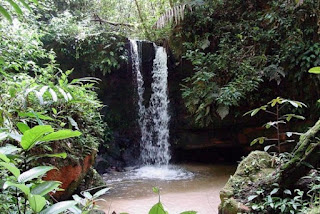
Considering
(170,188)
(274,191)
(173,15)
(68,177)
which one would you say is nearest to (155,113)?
(173,15)

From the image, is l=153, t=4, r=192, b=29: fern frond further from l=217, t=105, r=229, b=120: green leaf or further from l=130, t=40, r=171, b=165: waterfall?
l=217, t=105, r=229, b=120: green leaf

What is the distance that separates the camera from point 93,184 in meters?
4.07

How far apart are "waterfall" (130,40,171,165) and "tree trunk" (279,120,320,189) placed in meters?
4.96

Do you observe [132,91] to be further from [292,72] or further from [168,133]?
[292,72]

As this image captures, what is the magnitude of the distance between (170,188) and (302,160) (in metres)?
2.81

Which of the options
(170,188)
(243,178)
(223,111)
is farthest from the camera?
(223,111)

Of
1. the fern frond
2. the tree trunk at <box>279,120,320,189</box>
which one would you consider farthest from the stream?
the fern frond

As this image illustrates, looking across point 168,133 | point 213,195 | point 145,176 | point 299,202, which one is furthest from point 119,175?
point 299,202

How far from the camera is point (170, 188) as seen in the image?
188 inches

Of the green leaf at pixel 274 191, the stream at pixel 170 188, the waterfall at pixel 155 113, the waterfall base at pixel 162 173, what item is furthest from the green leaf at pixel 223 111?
the green leaf at pixel 274 191

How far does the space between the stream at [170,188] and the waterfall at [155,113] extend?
59cm

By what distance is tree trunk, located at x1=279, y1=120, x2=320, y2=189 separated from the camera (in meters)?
2.33

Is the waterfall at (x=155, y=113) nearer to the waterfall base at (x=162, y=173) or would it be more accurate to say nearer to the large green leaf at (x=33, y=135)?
the waterfall base at (x=162, y=173)

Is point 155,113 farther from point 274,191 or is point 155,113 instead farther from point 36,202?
point 36,202
